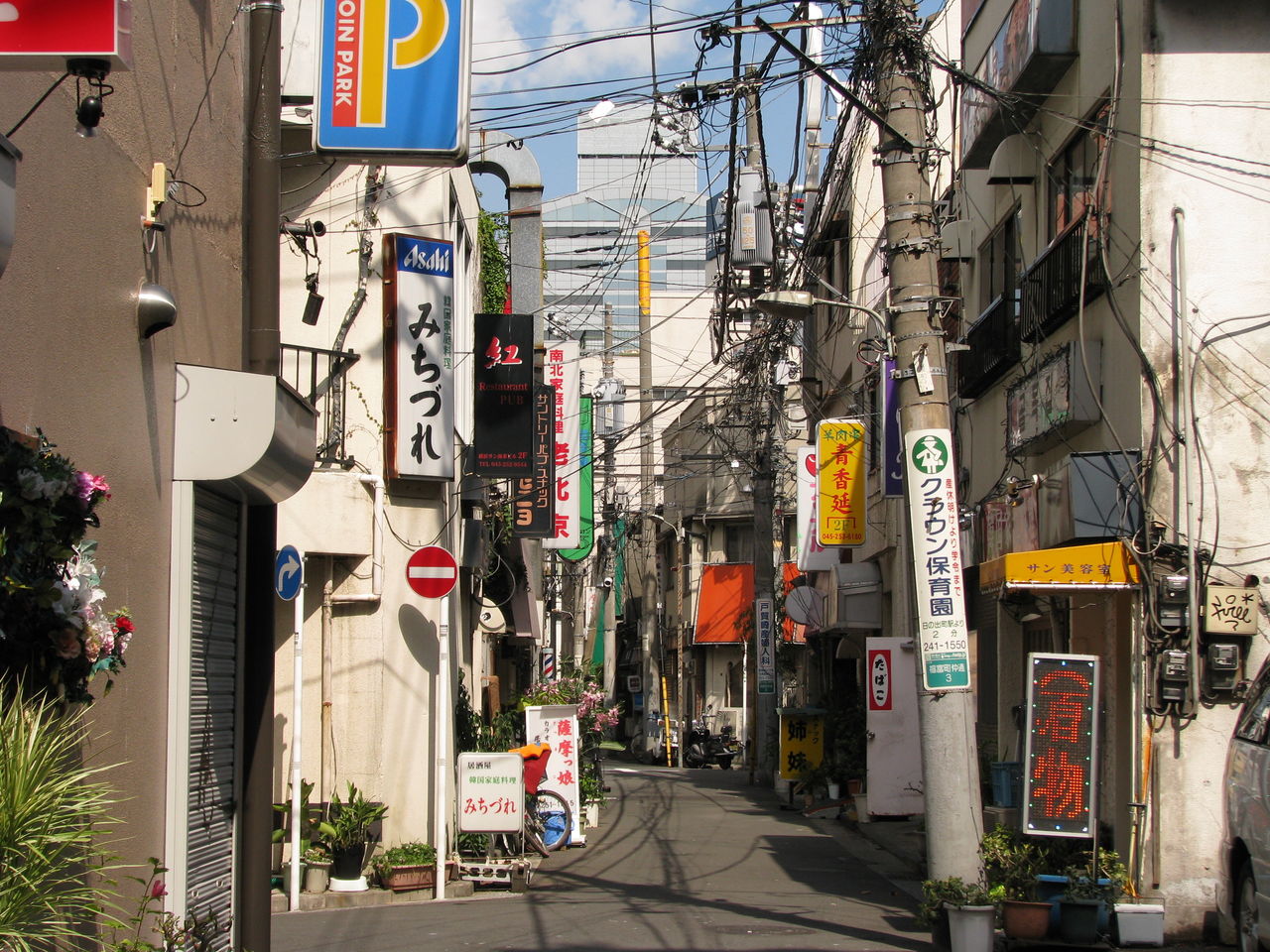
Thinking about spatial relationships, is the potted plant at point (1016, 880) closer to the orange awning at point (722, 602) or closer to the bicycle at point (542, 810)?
the bicycle at point (542, 810)

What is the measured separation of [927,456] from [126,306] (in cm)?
633

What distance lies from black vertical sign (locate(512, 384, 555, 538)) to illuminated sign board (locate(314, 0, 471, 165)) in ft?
39.5

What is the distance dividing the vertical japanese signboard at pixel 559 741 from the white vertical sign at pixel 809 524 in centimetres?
848

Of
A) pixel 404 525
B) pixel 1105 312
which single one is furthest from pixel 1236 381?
pixel 404 525

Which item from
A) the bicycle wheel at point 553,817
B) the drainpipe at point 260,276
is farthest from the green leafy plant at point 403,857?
the drainpipe at point 260,276

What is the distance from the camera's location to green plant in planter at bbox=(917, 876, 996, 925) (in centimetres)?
973

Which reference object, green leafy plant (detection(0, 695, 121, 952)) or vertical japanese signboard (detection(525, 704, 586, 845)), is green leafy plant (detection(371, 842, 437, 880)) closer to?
vertical japanese signboard (detection(525, 704, 586, 845))

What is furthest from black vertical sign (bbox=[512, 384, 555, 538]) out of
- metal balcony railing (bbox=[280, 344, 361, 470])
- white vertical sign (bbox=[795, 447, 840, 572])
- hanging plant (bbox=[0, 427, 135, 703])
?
hanging plant (bbox=[0, 427, 135, 703])

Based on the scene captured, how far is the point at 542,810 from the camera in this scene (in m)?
17.4

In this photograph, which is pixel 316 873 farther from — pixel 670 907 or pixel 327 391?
pixel 327 391

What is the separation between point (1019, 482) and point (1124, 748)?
376cm

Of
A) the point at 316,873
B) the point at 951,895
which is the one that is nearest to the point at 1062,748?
the point at 951,895

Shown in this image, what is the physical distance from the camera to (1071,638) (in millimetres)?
13781

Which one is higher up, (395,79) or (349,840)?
(395,79)
